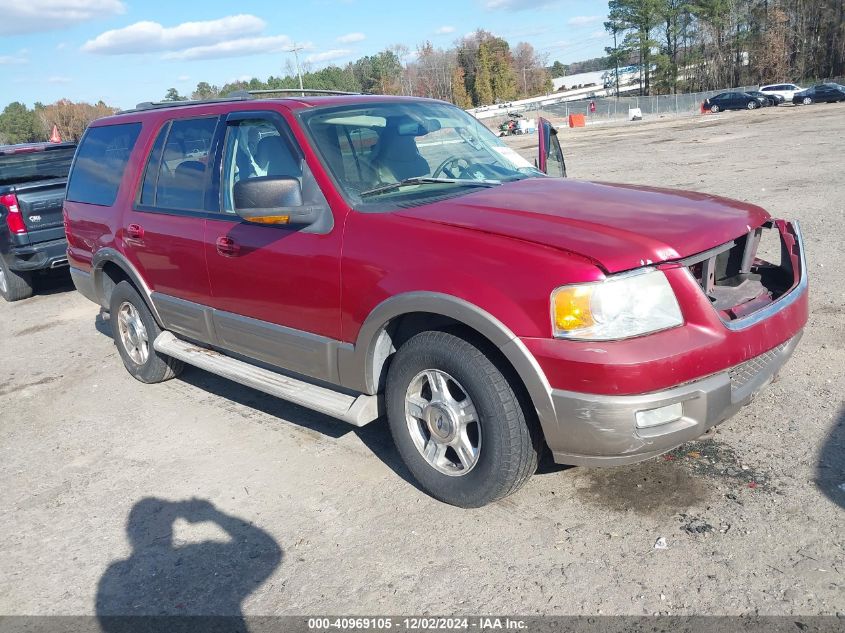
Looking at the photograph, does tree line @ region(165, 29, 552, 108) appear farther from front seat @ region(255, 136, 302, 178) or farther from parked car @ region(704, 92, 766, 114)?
front seat @ region(255, 136, 302, 178)

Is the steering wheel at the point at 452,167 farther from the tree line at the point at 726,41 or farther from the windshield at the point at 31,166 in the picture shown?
the tree line at the point at 726,41

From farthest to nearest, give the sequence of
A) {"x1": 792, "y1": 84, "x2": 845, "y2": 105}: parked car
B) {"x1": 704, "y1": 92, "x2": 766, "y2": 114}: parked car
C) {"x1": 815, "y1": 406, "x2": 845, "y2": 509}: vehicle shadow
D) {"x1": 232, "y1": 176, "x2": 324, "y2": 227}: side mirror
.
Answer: {"x1": 704, "y1": 92, "x2": 766, "y2": 114}: parked car
{"x1": 792, "y1": 84, "x2": 845, "y2": 105}: parked car
{"x1": 232, "y1": 176, "x2": 324, "y2": 227}: side mirror
{"x1": 815, "y1": 406, "x2": 845, "y2": 509}: vehicle shadow

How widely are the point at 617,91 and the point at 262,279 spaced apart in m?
97.6

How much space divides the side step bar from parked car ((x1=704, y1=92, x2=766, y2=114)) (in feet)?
161

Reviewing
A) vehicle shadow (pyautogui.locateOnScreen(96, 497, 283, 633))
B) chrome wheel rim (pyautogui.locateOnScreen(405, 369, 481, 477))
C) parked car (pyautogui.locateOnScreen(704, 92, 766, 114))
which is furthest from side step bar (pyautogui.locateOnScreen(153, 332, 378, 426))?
parked car (pyautogui.locateOnScreen(704, 92, 766, 114))

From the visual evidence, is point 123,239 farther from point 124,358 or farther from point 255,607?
point 255,607

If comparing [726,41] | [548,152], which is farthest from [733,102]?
[548,152]

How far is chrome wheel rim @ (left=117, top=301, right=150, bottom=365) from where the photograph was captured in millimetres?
5629

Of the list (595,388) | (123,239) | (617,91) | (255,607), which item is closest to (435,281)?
(595,388)

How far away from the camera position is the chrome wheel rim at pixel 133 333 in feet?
18.5

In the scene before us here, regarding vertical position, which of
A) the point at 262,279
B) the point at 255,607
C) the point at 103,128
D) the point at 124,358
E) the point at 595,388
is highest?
the point at 103,128

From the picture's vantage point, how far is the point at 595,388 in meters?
2.88

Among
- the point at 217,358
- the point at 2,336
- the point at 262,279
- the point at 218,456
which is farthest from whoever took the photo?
the point at 2,336

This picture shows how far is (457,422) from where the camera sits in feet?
11.0
